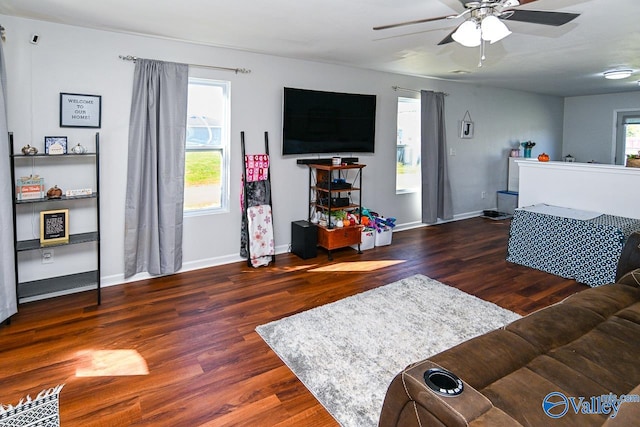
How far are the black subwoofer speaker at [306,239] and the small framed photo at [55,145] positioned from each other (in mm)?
2473

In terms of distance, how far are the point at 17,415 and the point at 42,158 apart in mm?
2193

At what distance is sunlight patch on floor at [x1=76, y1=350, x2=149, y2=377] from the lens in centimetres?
239

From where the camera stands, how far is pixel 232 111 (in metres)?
4.27

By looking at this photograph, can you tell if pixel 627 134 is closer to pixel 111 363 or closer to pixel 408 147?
pixel 408 147

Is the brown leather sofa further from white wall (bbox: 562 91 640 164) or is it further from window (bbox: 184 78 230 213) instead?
white wall (bbox: 562 91 640 164)

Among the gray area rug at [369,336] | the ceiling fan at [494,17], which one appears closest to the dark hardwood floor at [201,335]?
the gray area rug at [369,336]

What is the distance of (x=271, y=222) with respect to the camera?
452 cm

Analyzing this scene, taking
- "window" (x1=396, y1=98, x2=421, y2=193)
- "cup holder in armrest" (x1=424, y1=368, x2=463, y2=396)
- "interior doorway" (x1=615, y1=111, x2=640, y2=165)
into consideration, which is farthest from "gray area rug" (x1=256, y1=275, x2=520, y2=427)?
"interior doorway" (x1=615, y1=111, x2=640, y2=165)

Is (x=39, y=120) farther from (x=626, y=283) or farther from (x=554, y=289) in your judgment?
(x=554, y=289)

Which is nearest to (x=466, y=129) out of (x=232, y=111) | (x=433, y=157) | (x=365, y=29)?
(x=433, y=157)

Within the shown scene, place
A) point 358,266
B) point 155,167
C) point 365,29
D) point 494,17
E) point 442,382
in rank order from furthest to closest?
point 358,266, point 155,167, point 365,29, point 494,17, point 442,382

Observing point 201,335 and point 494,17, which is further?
point 201,335

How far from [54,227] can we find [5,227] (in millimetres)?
420

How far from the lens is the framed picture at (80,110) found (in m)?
3.39
